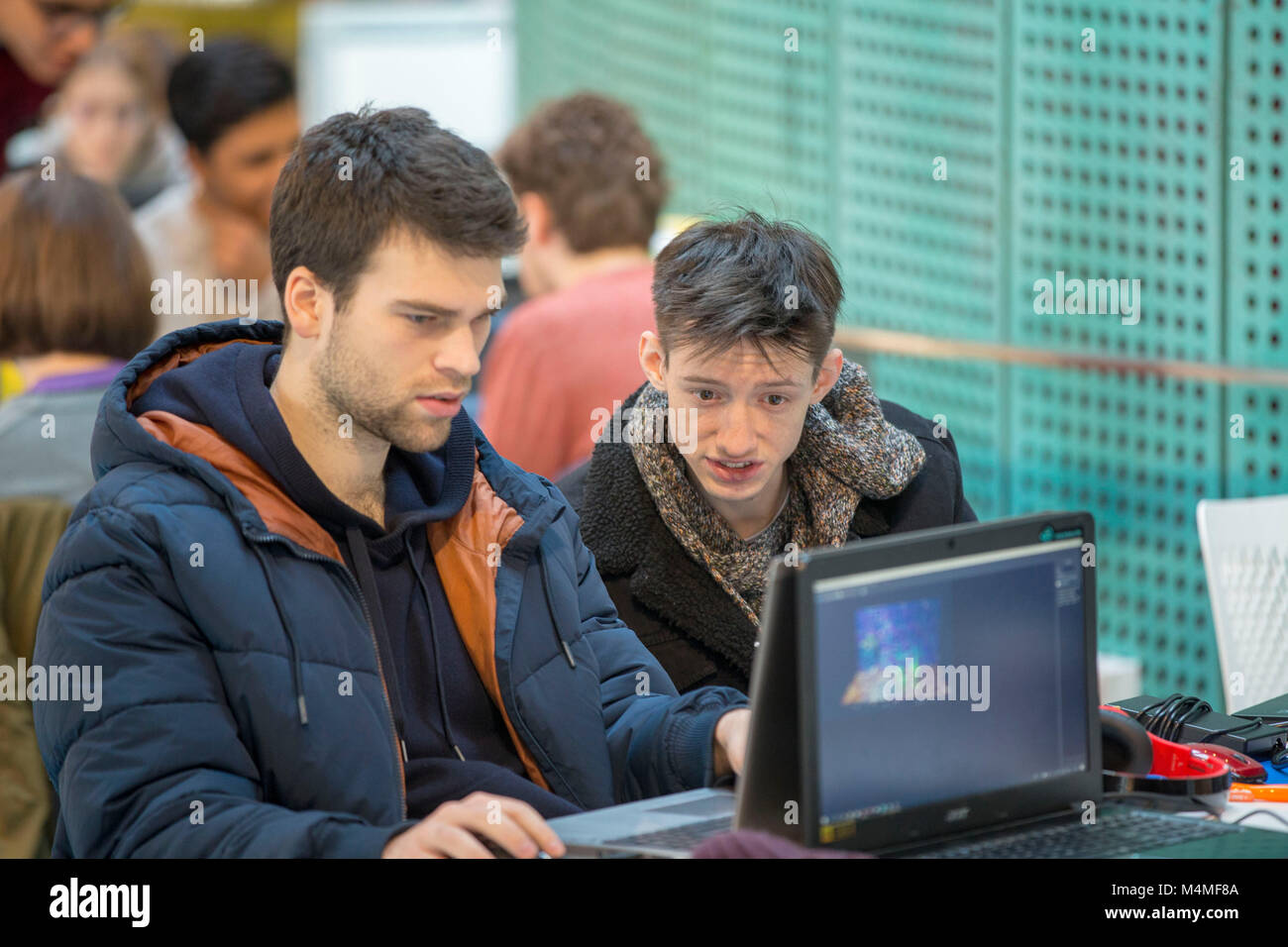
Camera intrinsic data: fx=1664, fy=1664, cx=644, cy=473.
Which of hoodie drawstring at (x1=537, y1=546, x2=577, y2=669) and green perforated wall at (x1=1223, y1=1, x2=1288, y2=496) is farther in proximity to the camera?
green perforated wall at (x1=1223, y1=1, x2=1288, y2=496)

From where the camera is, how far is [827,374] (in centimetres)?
267

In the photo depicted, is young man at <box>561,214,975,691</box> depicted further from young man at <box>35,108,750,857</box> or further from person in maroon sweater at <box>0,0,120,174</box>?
person in maroon sweater at <box>0,0,120,174</box>

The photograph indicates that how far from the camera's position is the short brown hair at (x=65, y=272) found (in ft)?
11.0

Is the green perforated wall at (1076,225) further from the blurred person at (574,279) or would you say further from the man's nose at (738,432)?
the man's nose at (738,432)

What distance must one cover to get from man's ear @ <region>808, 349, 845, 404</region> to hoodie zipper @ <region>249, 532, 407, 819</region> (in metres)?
0.87

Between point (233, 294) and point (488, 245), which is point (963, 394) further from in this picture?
point (488, 245)

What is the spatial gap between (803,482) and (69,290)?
1619mm

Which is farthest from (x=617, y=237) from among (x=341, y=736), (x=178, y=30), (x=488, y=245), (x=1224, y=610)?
(x=178, y=30)

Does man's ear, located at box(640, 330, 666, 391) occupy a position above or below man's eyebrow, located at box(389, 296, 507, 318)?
below

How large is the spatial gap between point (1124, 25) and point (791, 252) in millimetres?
2347

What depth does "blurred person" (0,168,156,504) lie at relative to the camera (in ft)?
11.0

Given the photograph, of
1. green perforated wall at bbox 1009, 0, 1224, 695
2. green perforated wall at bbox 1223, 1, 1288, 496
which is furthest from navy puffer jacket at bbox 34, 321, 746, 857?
green perforated wall at bbox 1009, 0, 1224, 695

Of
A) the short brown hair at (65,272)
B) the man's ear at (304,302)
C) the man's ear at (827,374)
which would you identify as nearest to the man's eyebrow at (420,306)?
the man's ear at (304,302)

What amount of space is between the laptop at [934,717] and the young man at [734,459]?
29.2 inches
